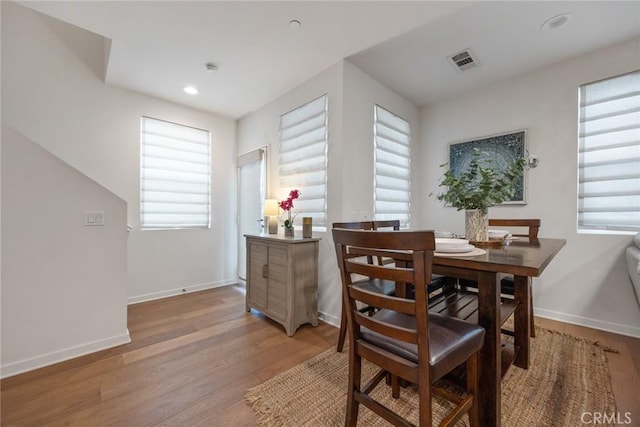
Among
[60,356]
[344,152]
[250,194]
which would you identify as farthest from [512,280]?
[60,356]

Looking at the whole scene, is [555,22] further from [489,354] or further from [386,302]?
[386,302]

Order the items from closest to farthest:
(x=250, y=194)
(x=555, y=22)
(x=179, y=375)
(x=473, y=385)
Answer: (x=473, y=385), (x=179, y=375), (x=555, y=22), (x=250, y=194)

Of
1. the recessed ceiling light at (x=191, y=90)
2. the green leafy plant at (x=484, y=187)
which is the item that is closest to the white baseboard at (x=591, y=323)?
the green leafy plant at (x=484, y=187)

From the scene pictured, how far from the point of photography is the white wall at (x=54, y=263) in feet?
5.73

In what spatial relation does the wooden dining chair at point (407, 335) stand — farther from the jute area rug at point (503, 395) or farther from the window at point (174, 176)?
the window at point (174, 176)

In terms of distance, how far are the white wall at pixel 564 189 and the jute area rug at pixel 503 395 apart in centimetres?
69

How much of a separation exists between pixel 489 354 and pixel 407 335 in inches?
22.5

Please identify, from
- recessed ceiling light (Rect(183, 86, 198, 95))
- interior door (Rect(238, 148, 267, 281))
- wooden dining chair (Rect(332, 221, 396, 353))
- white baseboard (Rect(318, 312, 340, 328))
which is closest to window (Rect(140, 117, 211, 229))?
interior door (Rect(238, 148, 267, 281))

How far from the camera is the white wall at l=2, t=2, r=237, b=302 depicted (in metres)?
2.55

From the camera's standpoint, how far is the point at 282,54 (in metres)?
2.44

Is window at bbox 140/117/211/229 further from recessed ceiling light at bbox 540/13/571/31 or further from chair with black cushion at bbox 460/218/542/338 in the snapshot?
recessed ceiling light at bbox 540/13/571/31

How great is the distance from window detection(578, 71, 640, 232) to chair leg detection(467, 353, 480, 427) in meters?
2.30

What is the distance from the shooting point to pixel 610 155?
234cm

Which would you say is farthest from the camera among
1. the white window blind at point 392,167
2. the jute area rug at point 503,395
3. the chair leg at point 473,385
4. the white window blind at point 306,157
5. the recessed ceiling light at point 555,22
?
the white window blind at point 392,167
